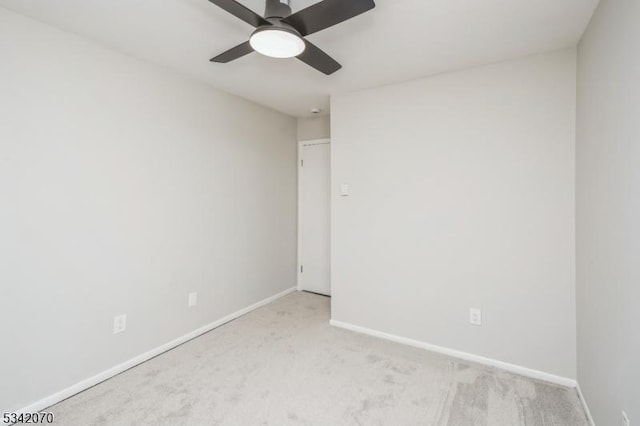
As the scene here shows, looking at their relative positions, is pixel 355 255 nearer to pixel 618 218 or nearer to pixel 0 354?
pixel 618 218

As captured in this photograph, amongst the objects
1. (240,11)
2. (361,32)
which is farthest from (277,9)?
(361,32)

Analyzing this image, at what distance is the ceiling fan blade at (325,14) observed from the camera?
131 centimetres

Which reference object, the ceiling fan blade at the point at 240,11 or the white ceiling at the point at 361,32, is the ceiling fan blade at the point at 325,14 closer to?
the ceiling fan blade at the point at 240,11

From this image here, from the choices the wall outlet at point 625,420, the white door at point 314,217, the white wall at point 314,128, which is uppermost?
the white wall at point 314,128

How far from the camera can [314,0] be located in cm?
164

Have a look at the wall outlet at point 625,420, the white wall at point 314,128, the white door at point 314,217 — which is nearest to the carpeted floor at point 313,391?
the wall outlet at point 625,420

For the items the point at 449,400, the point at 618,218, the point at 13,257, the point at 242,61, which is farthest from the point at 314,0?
the point at 449,400

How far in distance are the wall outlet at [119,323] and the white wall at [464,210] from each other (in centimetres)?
186

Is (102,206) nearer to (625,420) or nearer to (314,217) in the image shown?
(314,217)

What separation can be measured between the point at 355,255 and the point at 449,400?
4.66 feet

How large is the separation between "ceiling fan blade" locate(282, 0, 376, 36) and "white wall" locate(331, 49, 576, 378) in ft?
4.75

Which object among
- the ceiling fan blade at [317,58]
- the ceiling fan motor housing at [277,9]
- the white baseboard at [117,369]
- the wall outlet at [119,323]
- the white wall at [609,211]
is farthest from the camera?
the wall outlet at [119,323]

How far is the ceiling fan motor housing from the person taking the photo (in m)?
1.44

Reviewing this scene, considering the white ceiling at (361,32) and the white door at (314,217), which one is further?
the white door at (314,217)
